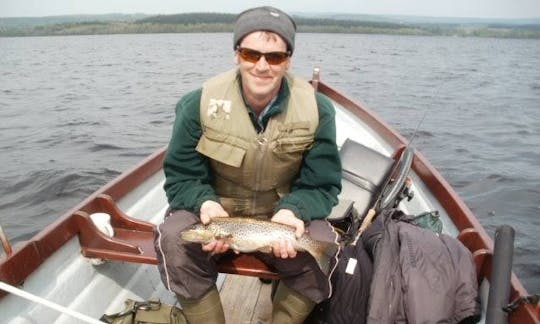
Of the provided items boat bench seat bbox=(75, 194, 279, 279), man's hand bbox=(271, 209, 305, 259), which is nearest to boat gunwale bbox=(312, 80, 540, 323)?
man's hand bbox=(271, 209, 305, 259)

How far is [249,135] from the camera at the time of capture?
309cm

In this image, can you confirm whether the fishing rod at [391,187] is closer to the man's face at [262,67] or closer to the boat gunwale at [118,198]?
the boat gunwale at [118,198]

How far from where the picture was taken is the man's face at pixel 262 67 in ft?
9.16

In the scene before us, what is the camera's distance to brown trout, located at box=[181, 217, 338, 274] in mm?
2766

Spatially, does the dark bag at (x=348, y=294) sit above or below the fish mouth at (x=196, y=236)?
below

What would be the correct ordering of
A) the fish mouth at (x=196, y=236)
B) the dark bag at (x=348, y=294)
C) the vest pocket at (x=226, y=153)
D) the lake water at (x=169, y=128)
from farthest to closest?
the lake water at (x=169, y=128), the dark bag at (x=348, y=294), the vest pocket at (x=226, y=153), the fish mouth at (x=196, y=236)

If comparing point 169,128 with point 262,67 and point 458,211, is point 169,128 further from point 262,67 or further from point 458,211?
point 262,67

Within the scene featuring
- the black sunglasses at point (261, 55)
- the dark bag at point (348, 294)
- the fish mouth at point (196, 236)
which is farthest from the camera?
the dark bag at point (348, 294)

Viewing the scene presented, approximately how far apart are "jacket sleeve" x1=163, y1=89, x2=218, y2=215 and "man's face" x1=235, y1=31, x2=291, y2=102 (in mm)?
417

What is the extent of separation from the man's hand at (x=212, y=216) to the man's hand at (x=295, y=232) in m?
0.32

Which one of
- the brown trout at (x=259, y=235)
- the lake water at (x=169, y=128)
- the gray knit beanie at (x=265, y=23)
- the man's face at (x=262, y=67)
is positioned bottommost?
the lake water at (x=169, y=128)

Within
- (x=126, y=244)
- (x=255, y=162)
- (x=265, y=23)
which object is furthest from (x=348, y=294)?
(x=265, y=23)

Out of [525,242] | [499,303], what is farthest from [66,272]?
[525,242]

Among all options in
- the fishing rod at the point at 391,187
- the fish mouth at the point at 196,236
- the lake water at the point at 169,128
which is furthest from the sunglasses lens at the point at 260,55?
the lake water at the point at 169,128
